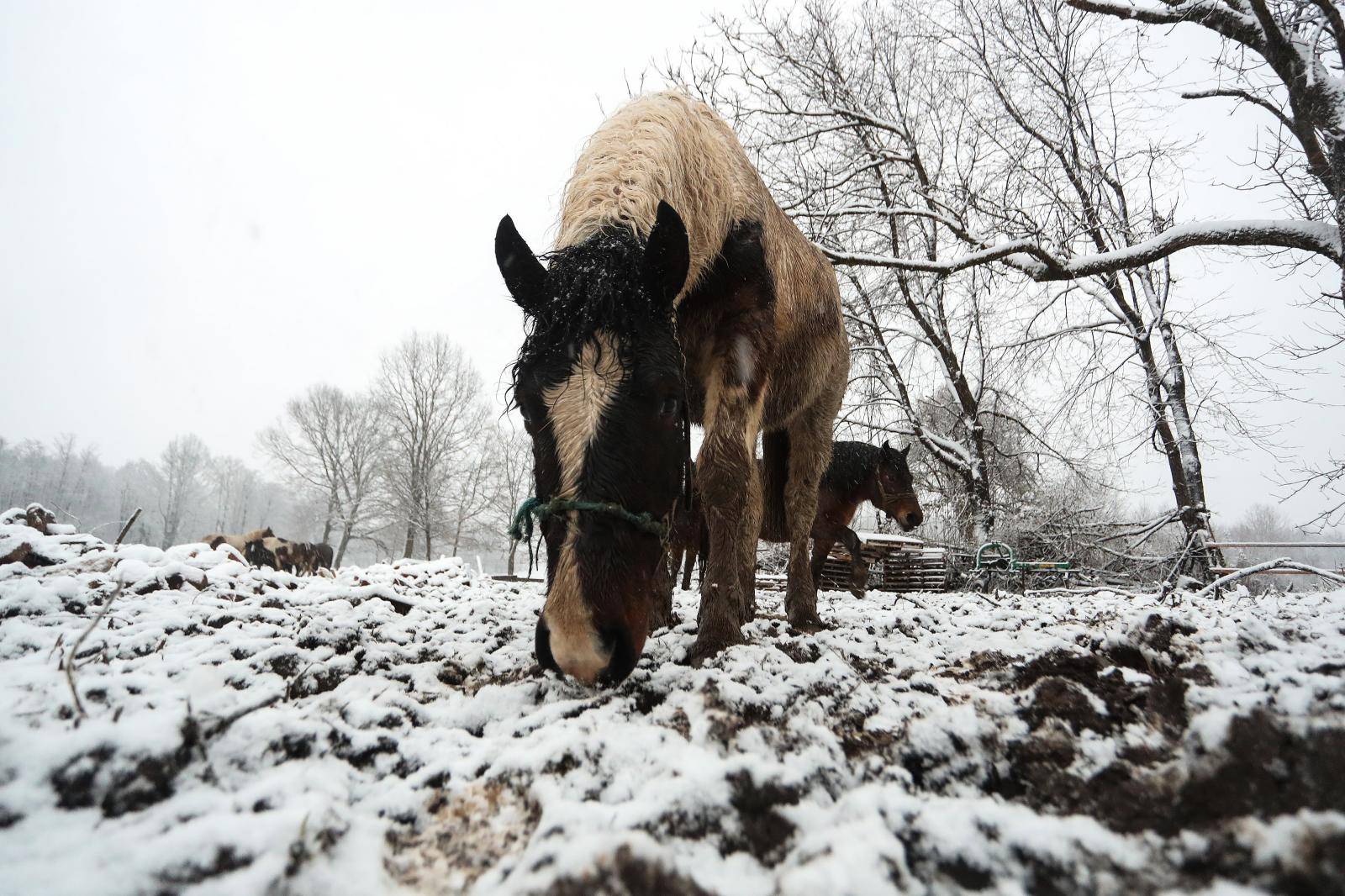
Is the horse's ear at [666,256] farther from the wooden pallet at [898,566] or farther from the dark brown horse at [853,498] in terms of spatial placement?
the wooden pallet at [898,566]

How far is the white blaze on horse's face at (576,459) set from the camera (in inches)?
65.1

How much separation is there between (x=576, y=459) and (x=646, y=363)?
0.45 m

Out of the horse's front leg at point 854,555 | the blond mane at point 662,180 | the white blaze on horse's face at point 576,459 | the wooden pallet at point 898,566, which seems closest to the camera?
the white blaze on horse's face at point 576,459

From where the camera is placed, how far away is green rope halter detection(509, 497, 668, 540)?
1824 mm

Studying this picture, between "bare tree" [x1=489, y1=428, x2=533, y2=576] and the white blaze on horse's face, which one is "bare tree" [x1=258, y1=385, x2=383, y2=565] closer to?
"bare tree" [x1=489, y1=428, x2=533, y2=576]

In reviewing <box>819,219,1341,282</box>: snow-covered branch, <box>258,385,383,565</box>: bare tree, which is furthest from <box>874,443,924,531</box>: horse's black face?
<box>258,385,383,565</box>: bare tree

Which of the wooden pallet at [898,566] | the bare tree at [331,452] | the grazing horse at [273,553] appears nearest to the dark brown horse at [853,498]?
the wooden pallet at [898,566]

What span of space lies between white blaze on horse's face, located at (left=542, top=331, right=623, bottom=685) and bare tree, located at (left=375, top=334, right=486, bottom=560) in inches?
1197

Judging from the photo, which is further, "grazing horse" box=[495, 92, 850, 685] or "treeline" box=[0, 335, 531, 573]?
"treeline" box=[0, 335, 531, 573]

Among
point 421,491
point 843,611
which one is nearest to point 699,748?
point 843,611

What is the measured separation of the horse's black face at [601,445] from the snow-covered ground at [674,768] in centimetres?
25

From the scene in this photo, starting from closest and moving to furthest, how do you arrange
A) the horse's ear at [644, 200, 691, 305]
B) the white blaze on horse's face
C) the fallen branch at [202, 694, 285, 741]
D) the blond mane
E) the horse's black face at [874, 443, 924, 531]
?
the fallen branch at [202, 694, 285, 741], the white blaze on horse's face, the horse's ear at [644, 200, 691, 305], the blond mane, the horse's black face at [874, 443, 924, 531]

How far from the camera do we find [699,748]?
130 centimetres

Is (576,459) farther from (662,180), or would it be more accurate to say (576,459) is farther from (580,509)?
(662,180)
